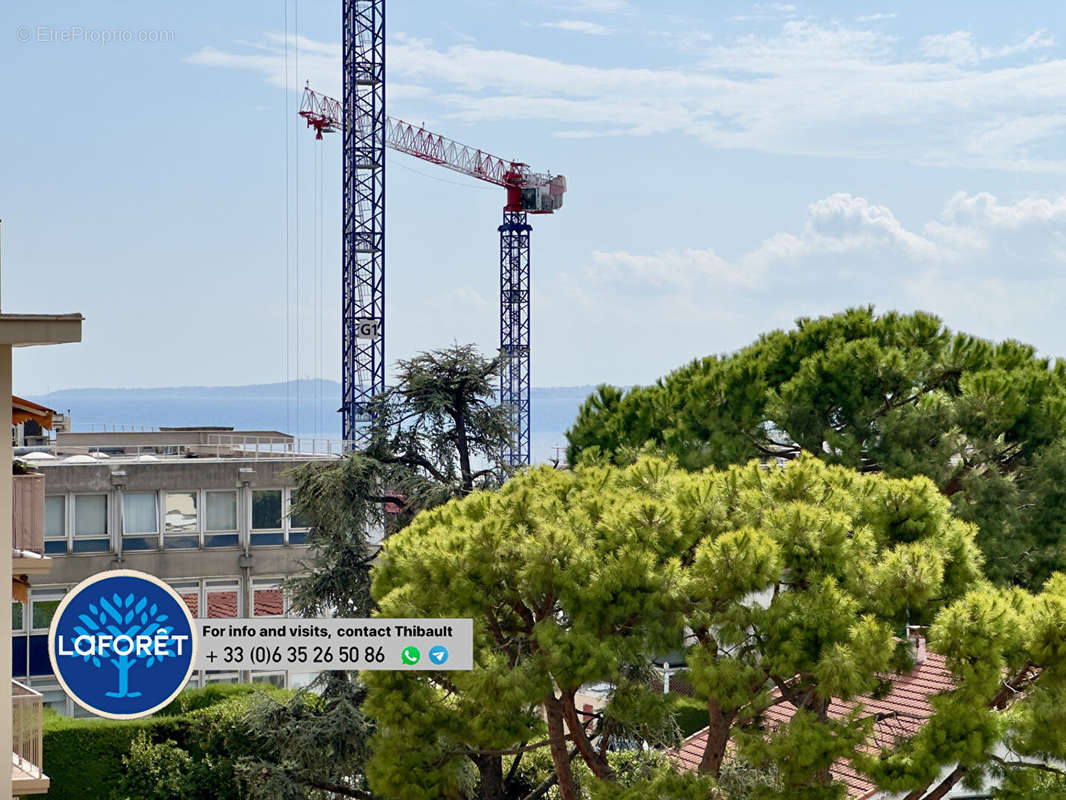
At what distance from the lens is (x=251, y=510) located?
33219 millimetres

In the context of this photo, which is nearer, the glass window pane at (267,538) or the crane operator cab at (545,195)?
the glass window pane at (267,538)

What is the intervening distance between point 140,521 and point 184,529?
917 mm

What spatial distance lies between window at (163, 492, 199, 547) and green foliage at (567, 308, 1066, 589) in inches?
372

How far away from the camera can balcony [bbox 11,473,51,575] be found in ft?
50.0

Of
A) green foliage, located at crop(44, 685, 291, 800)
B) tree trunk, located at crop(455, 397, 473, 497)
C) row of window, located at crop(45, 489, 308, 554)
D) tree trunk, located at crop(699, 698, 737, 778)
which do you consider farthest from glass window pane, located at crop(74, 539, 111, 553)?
tree trunk, located at crop(699, 698, 737, 778)

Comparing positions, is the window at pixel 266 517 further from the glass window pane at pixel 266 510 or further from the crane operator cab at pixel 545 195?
the crane operator cab at pixel 545 195

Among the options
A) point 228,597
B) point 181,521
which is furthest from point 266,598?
point 181,521

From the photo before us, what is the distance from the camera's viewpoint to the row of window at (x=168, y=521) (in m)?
31.6

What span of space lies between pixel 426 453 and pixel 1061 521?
10.0 meters

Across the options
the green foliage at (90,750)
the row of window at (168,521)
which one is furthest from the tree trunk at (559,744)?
the row of window at (168,521)

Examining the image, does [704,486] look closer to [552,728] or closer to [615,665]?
[615,665]

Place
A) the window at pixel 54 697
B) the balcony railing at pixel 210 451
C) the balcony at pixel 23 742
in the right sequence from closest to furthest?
the balcony at pixel 23 742 → the window at pixel 54 697 → the balcony railing at pixel 210 451

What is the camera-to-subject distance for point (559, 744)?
1788 cm

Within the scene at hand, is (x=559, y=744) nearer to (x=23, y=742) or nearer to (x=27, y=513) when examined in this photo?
(x=23, y=742)
